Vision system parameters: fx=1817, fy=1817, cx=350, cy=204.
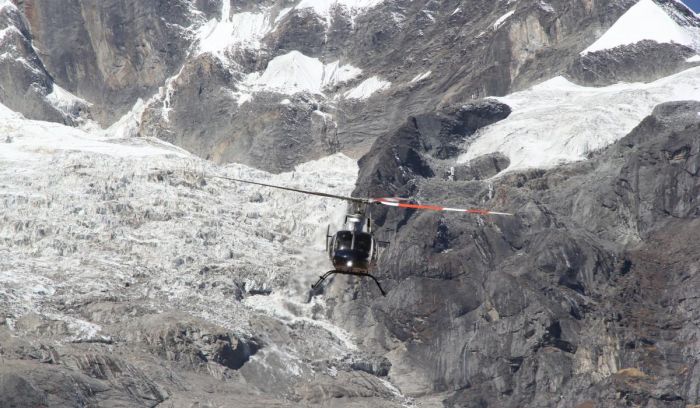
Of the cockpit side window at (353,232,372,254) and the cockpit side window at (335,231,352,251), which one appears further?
the cockpit side window at (335,231,352,251)

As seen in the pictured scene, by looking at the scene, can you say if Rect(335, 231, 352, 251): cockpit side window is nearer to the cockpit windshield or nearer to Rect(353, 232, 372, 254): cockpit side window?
the cockpit windshield

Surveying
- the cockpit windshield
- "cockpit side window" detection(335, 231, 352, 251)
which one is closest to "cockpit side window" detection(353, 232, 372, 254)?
the cockpit windshield

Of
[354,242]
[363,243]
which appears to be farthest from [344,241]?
[363,243]

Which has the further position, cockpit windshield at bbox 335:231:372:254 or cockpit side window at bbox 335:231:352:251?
cockpit side window at bbox 335:231:352:251

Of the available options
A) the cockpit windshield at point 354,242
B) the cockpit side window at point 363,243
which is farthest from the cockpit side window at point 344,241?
the cockpit side window at point 363,243

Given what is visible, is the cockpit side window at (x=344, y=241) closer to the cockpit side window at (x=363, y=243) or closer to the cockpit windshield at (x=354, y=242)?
the cockpit windshield at (x=354, y=242)

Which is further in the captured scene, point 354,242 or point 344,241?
point 344,241

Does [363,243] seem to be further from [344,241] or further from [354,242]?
[344,241]

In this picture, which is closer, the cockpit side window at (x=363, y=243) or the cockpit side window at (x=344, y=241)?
the cockpit side window at (x=363, y=243)

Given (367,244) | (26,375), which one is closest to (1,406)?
(26,375)

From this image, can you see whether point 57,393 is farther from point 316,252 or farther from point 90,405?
point 316,252

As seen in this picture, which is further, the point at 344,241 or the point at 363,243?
the point at 344,241
